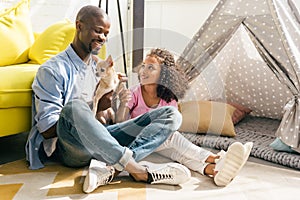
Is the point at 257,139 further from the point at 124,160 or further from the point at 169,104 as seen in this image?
the point at 124,160

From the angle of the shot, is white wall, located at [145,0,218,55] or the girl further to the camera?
white wall, located at [145,0,218,55]

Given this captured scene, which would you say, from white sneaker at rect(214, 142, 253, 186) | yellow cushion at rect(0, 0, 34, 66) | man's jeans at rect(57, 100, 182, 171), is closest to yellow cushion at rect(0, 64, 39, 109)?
man's jeans at rect(57, 100, 182, 171)

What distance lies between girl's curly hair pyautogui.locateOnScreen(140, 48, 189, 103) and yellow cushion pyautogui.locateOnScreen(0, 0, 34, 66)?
0.84 meters

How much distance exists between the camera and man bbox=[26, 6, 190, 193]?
4.59ft

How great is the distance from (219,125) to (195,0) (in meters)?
1.18

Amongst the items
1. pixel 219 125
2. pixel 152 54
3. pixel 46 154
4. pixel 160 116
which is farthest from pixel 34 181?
pixel 219 125

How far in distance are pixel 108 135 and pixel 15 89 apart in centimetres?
48

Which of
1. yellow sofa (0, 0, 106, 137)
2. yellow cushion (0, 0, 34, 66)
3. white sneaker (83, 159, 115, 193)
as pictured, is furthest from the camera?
yellow cushion (0, 0, 34, 66)

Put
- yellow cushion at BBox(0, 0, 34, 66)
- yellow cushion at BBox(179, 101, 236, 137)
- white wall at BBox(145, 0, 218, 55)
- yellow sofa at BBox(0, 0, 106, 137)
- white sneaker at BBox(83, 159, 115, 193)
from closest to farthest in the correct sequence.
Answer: white sneaker at BBox(83, 159, 115, 193), yellow sofa at BBox(0, 0, 106, 137), yellow cushion at BBox(179, 101, 236, 137), yellow cushion at BBox(0, 0, 34, 66), white wall at BBox(145, 0, 218, 55)

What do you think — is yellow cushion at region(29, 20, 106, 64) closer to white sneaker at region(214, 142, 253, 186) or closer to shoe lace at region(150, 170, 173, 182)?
shoe lace at region(150, 170, 173, 182)

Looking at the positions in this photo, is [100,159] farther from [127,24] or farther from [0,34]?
[127,24]

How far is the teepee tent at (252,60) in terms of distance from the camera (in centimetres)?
181

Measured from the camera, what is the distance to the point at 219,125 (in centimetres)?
200

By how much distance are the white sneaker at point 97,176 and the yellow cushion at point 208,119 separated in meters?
0.52
